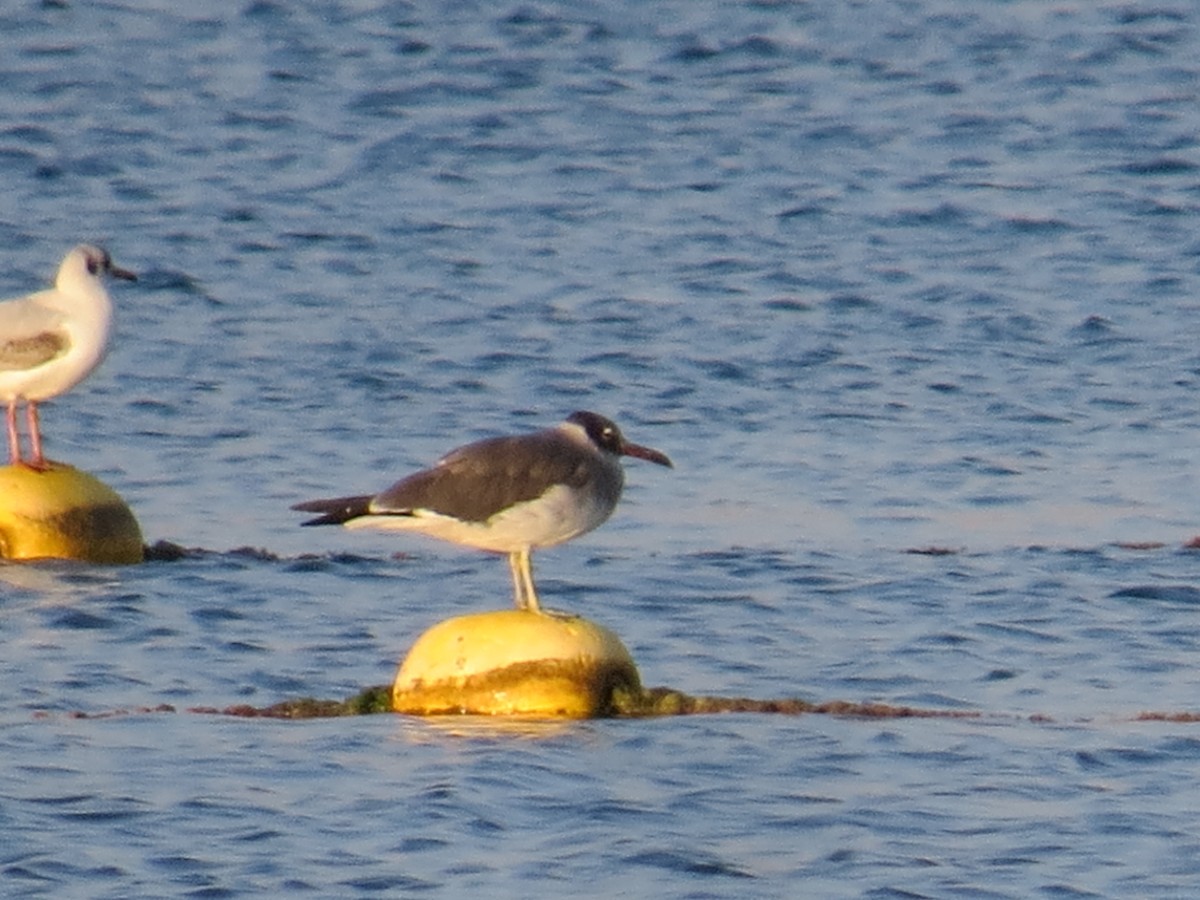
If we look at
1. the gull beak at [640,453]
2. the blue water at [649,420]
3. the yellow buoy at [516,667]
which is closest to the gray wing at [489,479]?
the gull beak at [640,453]

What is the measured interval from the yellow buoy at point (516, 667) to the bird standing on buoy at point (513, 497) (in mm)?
243

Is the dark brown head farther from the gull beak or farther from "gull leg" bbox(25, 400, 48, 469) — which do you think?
"gull leg" bbox(25, 400, 48, 469)

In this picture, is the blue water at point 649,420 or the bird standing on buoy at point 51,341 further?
the bird standing on buoy at point 51,341

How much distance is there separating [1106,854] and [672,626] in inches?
155

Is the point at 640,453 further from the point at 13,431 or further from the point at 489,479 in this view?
the point at 13,431

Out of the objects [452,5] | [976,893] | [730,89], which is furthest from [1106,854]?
[452,5]

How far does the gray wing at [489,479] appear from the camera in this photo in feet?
33.4

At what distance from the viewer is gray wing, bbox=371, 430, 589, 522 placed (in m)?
10.2

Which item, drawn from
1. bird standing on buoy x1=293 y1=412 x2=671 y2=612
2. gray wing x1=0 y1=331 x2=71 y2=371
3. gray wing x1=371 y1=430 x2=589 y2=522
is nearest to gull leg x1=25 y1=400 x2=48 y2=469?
gray wing x1=0 y1=331 x2=71 y2=371

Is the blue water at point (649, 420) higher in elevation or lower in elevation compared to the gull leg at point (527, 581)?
lower

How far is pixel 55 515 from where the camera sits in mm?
12547

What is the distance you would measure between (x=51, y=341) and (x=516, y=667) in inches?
168

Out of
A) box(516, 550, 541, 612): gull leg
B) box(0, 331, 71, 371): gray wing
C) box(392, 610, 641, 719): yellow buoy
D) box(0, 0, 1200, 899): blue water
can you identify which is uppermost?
box(0, 331, 71, 371): gray wing

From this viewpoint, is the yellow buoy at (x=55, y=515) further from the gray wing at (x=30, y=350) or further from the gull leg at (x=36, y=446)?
the gray wing at (x=30, y=350)
